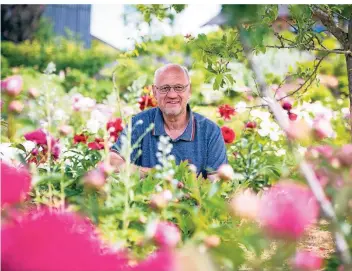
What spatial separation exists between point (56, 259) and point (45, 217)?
2.6 inches

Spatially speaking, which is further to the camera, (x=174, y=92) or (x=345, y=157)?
(x=174, y=92)

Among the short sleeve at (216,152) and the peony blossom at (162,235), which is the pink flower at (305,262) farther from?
the short sleeve at (216,152)

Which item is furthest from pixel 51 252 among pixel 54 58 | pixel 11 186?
pixel 54 58

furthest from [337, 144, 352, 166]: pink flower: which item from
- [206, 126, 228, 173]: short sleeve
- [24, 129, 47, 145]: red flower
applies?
[206, 126, 228, 173]: short sleeve

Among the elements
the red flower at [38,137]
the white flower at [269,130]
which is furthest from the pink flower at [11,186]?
the white flower at [269,130]

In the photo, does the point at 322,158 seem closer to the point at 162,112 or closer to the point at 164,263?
the point at 164,263

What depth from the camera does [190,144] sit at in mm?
2717

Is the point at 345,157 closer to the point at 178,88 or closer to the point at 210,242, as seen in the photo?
the point at 210,242

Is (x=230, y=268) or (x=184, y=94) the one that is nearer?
(x=230, y=268)

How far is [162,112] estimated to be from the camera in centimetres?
281

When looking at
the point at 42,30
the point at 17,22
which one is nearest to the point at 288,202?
the point at 17,22

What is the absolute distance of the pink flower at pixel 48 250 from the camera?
66 centimetres

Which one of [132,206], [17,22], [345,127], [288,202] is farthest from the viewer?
[17,22]

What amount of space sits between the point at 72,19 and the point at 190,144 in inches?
422
